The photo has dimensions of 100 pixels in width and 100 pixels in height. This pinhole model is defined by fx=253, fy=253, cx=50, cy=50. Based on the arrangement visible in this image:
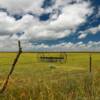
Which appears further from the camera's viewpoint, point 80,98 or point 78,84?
point 78,84

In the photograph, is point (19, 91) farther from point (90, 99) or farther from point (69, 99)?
point (90, 99)

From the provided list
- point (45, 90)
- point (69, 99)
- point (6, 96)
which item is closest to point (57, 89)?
point (45, 90)

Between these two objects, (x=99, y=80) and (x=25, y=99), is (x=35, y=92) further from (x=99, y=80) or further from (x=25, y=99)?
(x=99, y=80)

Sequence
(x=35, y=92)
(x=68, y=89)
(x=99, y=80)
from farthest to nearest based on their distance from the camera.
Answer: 1. (x=99, y=80)
2. (x=68, y=89)
3. (x=35, y=92)

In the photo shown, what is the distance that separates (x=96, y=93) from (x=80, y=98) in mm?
685

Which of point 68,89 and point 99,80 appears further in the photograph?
point 99,80

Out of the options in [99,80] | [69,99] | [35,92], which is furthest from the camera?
[99,80]

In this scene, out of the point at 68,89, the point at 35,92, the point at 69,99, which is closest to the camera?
the point at 69,99

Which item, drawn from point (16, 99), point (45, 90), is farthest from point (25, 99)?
point (45, 90)

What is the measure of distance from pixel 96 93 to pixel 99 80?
1847mm

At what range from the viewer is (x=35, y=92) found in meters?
6.97

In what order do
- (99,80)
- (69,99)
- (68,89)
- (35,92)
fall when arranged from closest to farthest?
(69,99) < (35,92) < (68,89) < (99,80)

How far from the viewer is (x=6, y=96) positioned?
21.4 ft

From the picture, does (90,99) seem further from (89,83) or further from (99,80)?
(99,80)
